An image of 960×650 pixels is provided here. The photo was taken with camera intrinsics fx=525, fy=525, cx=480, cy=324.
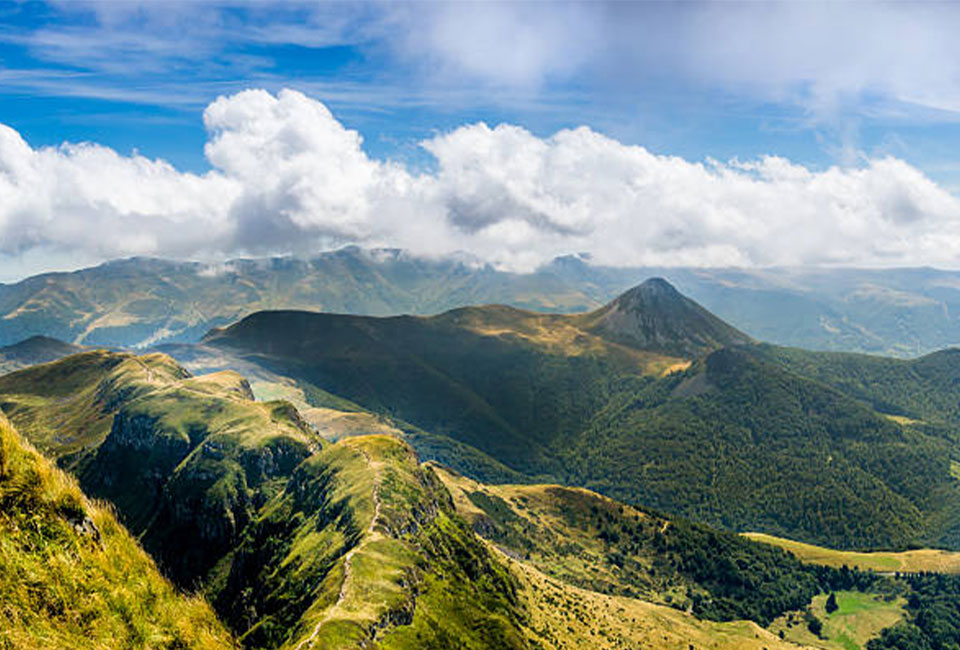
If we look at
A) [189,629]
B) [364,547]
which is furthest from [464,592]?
[189,629]

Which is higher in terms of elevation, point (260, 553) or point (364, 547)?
point (364, 547)

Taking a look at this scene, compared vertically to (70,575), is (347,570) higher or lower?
lower

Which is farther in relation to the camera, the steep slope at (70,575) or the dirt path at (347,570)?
the dirt path at (347,570)

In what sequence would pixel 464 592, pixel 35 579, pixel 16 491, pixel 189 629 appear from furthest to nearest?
pixel 464 592, pixel 189 629, pixel 16 491, pixel 35 579

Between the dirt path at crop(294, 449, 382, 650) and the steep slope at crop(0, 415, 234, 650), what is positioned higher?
the steep slope at crop(0, 415, 234, 650)

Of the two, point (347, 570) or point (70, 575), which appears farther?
point (347, 570)

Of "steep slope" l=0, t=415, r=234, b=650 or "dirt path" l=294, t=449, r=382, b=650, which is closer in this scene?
"steep slope" l=0, t=415, r=234, b=650

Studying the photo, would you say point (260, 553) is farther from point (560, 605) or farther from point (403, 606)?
point (560, 605)

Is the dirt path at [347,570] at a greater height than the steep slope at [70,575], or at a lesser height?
lesser
